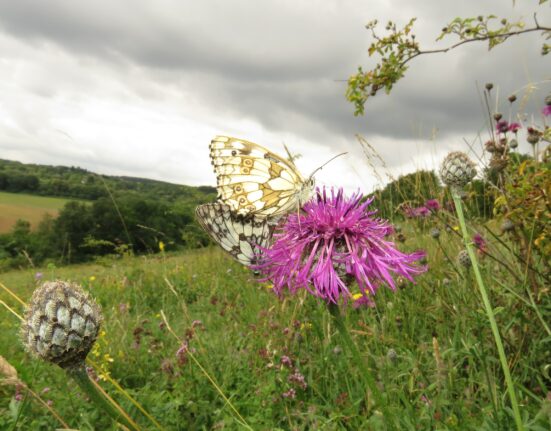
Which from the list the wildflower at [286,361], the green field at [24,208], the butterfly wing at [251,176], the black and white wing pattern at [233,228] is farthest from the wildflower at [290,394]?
the green field at [24,208]

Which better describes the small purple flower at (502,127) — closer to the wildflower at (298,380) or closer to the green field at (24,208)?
the wildflower at (298,380)

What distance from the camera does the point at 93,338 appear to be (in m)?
1.57

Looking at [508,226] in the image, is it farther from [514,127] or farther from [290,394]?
[290,394]

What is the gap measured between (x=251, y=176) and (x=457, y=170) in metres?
1.35

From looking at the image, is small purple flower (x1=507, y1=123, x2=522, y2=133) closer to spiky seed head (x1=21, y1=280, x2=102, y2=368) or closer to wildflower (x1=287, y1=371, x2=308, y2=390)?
wildflower (x1=287, y1=371, x2=308, y2=390)

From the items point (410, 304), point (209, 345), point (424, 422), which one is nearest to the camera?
point (424, 422)

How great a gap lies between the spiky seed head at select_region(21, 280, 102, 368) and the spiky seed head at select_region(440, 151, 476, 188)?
2065 mm

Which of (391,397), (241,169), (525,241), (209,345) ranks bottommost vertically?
(209,345)

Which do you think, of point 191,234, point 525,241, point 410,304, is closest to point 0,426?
point 410,304

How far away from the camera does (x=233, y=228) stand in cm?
267

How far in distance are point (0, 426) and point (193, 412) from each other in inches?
45.7

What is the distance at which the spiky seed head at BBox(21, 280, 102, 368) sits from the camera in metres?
1.50

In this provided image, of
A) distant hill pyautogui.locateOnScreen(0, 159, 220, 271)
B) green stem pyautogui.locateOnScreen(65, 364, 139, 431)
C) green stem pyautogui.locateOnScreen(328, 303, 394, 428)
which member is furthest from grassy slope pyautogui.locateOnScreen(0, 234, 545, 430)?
distant hill pyautogui.locateOnScreen(0, 159, 220, 271)

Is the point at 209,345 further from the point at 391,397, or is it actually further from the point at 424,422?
the point at 424,422
